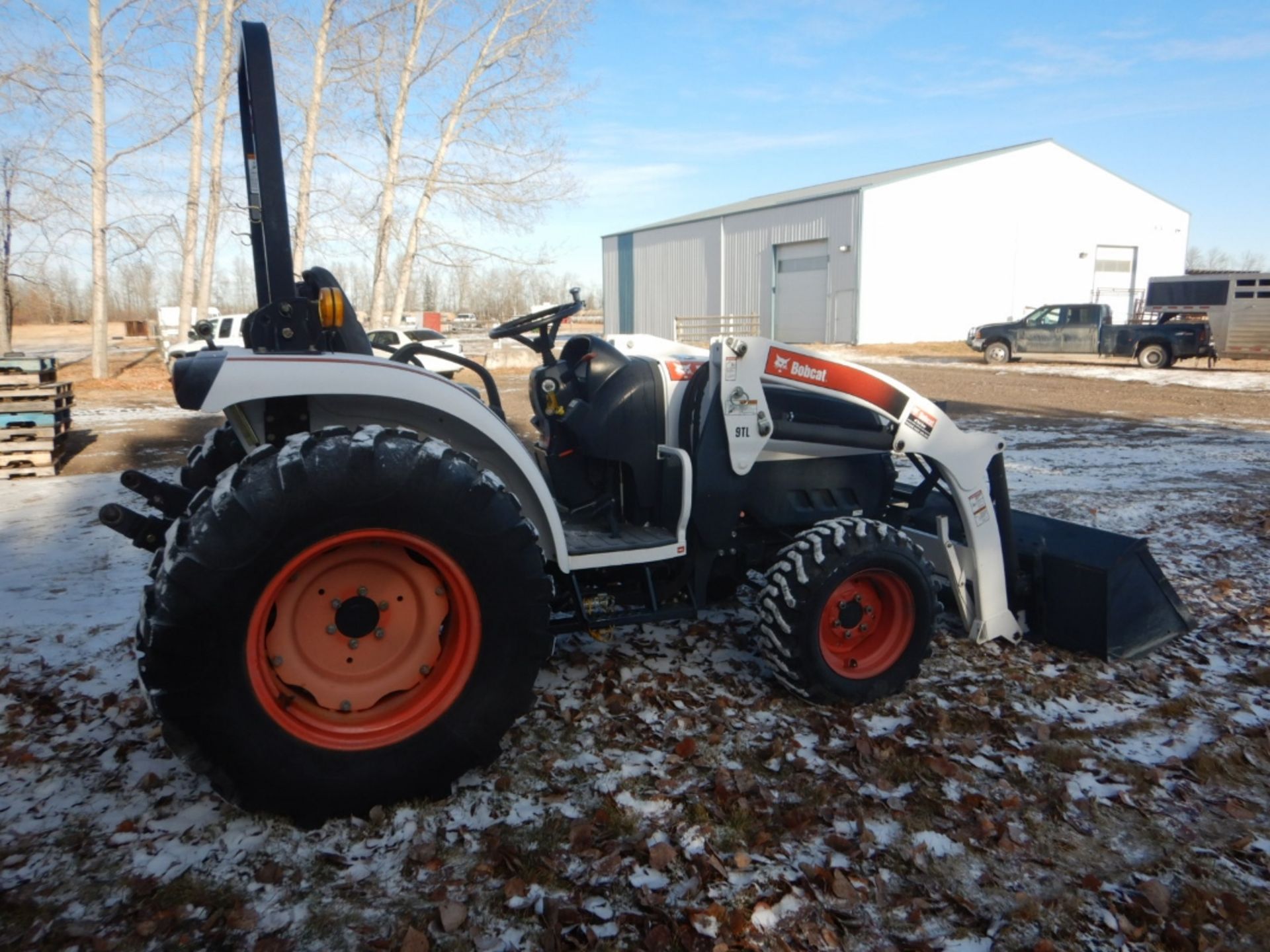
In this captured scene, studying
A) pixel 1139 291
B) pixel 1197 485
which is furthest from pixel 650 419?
pixel 1139 291

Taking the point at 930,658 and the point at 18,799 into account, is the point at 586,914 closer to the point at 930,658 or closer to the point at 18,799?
the point at 18,799

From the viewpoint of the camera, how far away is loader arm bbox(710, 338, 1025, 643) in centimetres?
381

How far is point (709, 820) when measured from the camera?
117 inches

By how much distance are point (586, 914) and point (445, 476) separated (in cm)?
135

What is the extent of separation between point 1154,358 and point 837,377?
23688mm

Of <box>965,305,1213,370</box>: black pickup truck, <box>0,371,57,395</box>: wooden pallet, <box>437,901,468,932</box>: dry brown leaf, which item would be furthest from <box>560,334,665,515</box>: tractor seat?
<box>965,305,1213,370</box>: black pickup truck

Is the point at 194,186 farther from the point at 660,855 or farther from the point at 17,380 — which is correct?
the point at 660,855

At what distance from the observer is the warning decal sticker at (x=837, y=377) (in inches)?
152

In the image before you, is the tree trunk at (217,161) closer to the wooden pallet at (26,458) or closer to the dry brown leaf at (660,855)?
the wooden pallet at (26,458)

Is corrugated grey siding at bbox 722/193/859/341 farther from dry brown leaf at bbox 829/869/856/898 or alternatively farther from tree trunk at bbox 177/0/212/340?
dry brown leaf at bbox 829/869/856/898

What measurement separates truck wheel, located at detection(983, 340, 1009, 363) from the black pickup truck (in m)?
0.02

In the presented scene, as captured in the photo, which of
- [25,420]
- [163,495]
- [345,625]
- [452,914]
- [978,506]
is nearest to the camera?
[452,914]

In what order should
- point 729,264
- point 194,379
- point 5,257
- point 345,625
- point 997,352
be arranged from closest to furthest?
point 194,379 < point 345,625 < point 5,257 < point 997,352 < point 729,264

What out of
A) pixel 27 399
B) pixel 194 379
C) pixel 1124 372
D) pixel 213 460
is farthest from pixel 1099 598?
pixel 1124 372
